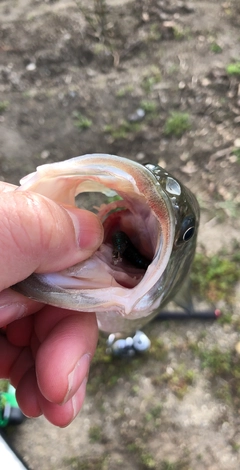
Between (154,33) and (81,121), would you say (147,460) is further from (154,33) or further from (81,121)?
(154,33)

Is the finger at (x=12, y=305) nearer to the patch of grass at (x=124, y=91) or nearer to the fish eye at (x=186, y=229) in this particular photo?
the fish eye at (x=186, y=229)

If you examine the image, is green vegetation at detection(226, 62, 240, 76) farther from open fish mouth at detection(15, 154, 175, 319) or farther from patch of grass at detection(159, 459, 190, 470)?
patch of grass at detection(159, 459, 190, 470)

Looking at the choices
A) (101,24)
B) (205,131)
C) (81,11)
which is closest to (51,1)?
(81,11)

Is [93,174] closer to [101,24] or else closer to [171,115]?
[171,115]

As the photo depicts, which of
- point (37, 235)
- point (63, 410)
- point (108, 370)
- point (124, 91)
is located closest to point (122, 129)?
point (124, 91)

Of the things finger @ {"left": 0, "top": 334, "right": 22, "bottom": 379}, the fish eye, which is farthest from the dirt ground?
the fish eye

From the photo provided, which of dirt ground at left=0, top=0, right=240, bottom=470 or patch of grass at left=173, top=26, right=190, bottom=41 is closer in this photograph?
dirt ground at left=0, top=0, right=240, bottom=470
